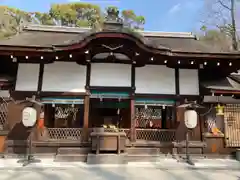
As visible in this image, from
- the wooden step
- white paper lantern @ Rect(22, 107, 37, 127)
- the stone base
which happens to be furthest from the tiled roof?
the stone base

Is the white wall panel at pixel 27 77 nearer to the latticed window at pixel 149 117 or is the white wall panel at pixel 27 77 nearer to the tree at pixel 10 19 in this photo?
the latticed window at pixel 149 117

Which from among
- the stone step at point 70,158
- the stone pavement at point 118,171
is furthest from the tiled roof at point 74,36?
the stone pavement at point 118,171

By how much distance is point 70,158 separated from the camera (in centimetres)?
681

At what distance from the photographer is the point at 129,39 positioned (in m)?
7.08

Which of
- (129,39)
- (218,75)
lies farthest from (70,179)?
(218,75)

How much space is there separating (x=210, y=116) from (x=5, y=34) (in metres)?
24.4

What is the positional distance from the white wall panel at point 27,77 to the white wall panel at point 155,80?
12.6 ft

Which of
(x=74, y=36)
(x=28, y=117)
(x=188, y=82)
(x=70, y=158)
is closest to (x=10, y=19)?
(x=74, y=36)

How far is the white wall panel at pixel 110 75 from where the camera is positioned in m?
7.84

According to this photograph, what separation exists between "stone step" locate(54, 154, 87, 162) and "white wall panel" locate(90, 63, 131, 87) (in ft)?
8.58

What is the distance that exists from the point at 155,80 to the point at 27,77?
4.88 meters

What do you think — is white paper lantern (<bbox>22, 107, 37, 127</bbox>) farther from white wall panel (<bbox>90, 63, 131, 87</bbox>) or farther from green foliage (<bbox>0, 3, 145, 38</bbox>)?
green foliage (<bbox>0, 3, 145, 38</bbox>)

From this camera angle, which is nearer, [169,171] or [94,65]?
[169,171]

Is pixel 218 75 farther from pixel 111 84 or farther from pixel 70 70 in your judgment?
pixel 70 70
